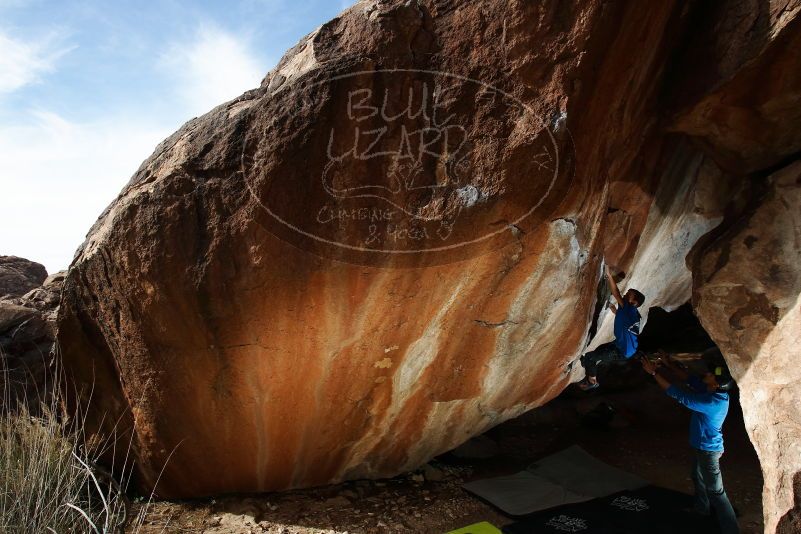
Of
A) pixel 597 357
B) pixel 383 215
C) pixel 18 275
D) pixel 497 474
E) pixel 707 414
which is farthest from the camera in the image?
pixel 18 275

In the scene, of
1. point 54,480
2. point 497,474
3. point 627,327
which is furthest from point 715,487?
point 54,480

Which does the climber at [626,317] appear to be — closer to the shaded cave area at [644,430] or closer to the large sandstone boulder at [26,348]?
the shaded cave area at [644,430]

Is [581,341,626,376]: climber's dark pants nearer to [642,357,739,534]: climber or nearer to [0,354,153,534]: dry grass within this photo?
[642,357,739,534]: climber

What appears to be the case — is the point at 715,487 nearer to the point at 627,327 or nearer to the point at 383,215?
the point at 627,327

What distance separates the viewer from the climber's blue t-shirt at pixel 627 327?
3535 millimetres

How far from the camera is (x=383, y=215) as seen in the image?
2586mm

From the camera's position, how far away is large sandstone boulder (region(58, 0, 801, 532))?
251 centimetres

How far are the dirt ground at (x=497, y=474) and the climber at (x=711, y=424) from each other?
0.32 meters

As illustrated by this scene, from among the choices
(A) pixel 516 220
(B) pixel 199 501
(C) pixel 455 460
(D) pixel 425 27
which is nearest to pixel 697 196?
(A) pixel 516 220

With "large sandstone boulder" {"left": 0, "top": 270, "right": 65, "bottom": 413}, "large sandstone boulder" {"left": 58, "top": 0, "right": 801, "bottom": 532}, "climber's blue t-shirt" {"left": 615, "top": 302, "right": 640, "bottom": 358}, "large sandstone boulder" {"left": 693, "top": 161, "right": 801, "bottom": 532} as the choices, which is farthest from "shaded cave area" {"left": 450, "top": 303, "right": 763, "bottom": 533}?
"large sandstone boulder" {"left": 0, "top": 270, "right": 65, "bottom": 413}

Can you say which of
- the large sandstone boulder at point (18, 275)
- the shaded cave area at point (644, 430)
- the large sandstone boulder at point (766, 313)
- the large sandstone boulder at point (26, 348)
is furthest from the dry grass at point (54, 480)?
the large sandstone boulder at point (766, 313)

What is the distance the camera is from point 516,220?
8.70 feet

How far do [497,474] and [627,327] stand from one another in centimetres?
138

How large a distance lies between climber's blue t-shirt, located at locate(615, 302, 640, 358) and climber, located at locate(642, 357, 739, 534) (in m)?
0.23
